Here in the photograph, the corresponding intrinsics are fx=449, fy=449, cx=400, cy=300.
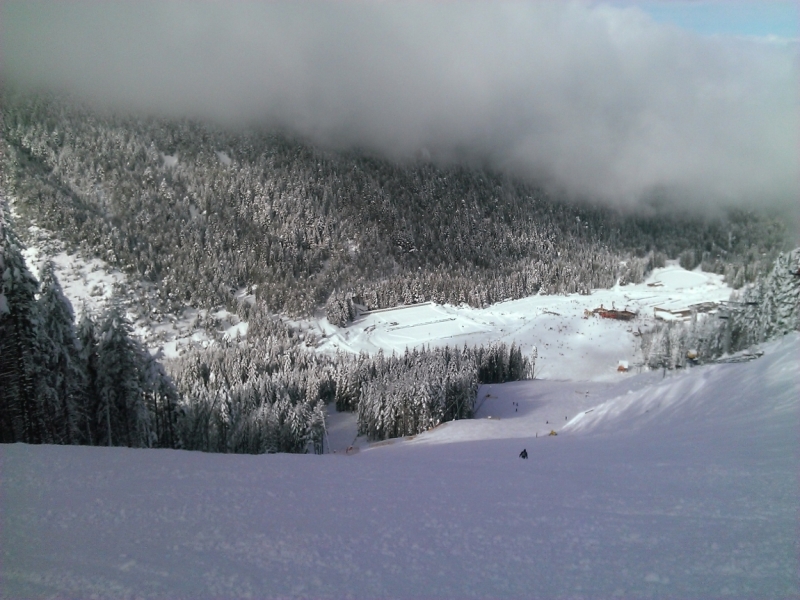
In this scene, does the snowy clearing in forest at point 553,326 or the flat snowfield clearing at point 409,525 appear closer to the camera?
the flat snowfield clearing at point 409,525

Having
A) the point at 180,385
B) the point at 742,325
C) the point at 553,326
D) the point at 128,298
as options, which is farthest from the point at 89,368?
the point at 128,298

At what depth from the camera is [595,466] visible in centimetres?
1867

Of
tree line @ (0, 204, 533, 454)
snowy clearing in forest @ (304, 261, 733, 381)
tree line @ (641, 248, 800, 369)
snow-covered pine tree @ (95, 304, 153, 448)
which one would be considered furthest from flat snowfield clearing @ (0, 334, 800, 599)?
snowy clearing in forest @ (304, 261, 733, 381)

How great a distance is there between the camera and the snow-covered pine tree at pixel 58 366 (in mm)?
27609

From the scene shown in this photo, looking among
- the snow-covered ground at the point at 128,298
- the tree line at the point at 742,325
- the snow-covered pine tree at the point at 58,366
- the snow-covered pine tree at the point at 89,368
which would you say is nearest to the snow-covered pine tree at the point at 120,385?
the snow-covered pine tree at the point at 89,368

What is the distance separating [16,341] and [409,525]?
27.3 m

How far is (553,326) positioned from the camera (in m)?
118

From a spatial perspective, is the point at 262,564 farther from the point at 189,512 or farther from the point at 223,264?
the point at 223,264

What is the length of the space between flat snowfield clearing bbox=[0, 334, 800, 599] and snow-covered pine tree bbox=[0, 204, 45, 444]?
10.6 m

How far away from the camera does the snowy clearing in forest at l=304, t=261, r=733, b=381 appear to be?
322ft

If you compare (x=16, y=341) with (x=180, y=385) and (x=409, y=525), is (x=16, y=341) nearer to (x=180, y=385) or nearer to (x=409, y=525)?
(x=409, y=525)

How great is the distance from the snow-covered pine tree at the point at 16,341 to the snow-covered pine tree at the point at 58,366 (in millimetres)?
528

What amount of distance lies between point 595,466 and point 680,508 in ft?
22.9

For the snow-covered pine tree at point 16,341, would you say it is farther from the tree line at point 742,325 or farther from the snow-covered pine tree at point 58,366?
the tree line at point 742,325
